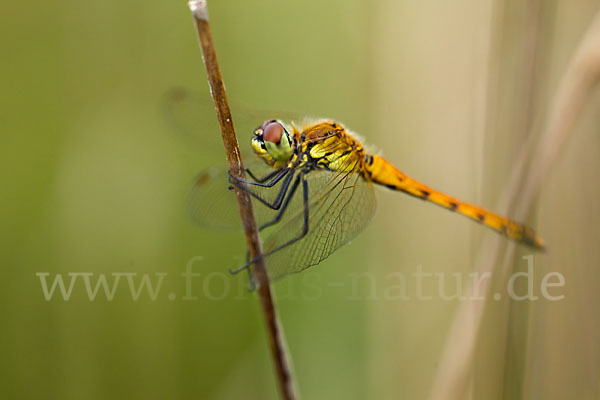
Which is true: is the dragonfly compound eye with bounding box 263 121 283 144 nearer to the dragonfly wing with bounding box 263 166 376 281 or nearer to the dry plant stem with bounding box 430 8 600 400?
the dragonfly wing with bounding box 263 166 376 281

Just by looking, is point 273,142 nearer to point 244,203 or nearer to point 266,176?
point 266,176

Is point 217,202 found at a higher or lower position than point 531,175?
higher

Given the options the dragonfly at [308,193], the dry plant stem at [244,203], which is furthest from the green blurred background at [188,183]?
the dry plant stem at [244,203]

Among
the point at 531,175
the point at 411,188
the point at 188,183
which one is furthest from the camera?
the point at 188,183

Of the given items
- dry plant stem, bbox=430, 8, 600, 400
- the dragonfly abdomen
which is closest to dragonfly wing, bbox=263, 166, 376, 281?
the dragonfly abdomen

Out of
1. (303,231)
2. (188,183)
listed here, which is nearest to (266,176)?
(303,231)

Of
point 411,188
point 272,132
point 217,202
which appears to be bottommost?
point 411,188
